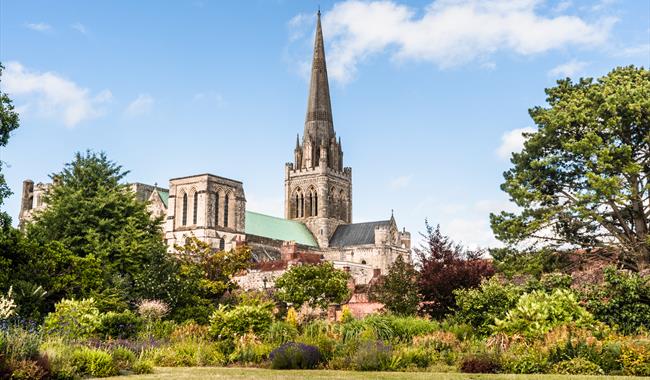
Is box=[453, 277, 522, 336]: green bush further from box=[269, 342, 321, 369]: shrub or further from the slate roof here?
the slate roof

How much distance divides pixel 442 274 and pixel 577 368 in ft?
34.9

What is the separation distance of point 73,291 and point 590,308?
20.1 m

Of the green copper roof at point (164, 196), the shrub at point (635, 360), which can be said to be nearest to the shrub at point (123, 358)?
the shrub at point (635, 360)

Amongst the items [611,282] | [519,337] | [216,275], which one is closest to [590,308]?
[611,282]

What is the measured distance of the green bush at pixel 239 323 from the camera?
22828mm

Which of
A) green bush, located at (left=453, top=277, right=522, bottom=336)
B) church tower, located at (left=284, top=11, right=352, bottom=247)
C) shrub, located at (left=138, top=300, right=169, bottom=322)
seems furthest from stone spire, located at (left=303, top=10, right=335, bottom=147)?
green bush, located at (left=453, top=277, right=522, bottom=336)

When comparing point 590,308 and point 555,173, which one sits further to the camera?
point 555,173

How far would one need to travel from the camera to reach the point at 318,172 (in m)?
110

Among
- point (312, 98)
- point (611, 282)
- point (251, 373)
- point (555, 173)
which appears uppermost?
point (312, 98)

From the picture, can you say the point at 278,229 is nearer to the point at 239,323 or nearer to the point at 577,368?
the point at 239,323

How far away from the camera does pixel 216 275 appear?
1746 inches

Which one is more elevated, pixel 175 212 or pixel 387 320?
pixel 175 212

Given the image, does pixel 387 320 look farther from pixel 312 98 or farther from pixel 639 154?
pixel 312 98

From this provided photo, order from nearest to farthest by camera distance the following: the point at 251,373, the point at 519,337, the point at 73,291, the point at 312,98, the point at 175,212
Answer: the point at 251,373, the point at 519,337, the point at 73,291, the point at 175,212, the point at 312,98
